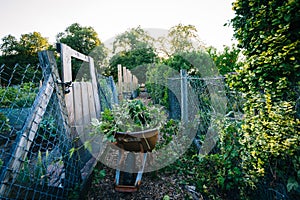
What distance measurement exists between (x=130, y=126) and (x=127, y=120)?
0.13 m

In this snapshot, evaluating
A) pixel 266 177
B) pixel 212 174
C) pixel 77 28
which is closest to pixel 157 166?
pixel 212 174

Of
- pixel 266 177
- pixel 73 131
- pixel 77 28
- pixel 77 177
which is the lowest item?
pixel 77 177

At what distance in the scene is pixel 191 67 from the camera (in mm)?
6543

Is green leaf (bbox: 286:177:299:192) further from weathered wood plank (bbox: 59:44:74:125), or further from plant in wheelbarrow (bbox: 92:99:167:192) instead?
weathered wood plank (bbox: 59:44:74:125)

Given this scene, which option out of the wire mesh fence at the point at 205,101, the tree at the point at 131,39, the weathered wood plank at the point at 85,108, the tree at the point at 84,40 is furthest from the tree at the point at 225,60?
the tree at the point at 84,40

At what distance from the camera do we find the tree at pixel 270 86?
1.24 meters

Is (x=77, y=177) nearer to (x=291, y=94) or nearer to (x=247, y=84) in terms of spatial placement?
(x=247, y=84)

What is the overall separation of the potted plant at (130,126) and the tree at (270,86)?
1.11 metres

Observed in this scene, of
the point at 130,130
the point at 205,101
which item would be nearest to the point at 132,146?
the point at 130,130

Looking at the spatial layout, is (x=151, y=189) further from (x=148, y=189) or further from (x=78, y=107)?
(x=78, y=107)

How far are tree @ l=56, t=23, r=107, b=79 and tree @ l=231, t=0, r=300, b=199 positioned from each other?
27.6 meters

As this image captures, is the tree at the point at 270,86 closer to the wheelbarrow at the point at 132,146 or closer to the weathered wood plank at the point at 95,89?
the wheelbarrow at the point at 132,146

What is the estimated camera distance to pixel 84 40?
28781 mm

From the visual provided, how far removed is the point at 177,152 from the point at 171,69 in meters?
4.22
